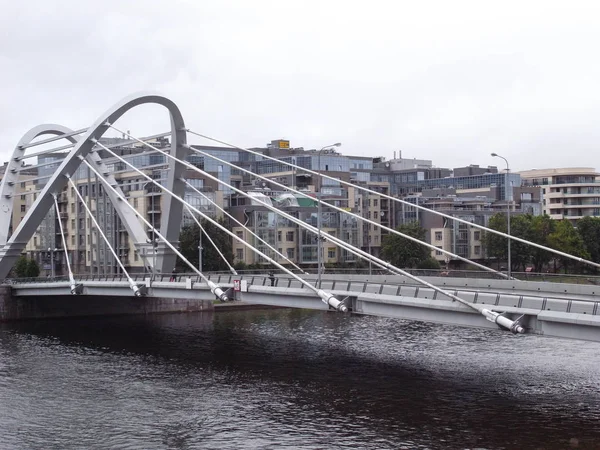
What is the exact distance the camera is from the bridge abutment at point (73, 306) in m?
74.9

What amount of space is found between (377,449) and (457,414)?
5475 mm

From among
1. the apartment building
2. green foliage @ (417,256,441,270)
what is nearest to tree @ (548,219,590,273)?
green foliage @ (417,256,441,270)

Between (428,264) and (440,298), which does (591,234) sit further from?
(440,298)

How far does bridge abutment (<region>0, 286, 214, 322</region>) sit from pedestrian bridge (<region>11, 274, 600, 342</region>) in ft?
52.5

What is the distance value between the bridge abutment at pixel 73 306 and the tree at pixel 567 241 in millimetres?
44459

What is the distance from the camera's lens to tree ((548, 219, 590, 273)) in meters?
106

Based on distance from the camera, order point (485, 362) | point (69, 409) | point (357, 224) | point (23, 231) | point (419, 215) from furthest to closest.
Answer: point (419, 215) → point (357, 224) → point (23, 231) → point (485, 362) → point (69, 409)

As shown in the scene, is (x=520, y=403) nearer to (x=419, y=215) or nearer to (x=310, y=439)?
(x=310, y=439)

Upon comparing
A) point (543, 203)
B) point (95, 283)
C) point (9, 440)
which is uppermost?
point (543, 203)

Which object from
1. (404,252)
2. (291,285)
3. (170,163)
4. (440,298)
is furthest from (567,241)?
(440,298)

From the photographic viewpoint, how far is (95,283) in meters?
61.8

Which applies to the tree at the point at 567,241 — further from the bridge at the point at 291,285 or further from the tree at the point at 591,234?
the bridge at the point at 291,285

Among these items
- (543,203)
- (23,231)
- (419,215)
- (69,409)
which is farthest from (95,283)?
Answer: (543,203)

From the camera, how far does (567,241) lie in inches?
4158
